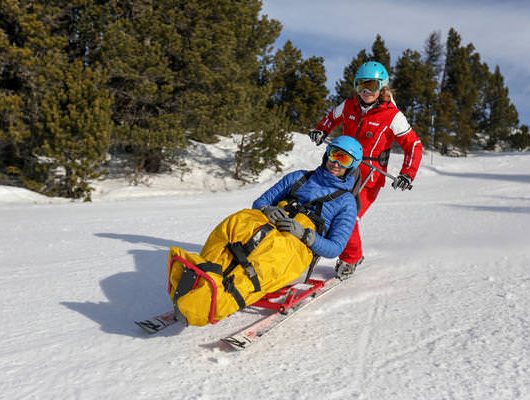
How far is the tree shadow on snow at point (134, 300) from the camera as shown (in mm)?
3322

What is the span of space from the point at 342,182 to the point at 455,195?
26.9 feet

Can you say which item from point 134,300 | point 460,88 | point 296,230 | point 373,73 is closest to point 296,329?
point 296,230

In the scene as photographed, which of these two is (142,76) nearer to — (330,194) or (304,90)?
(330,194)

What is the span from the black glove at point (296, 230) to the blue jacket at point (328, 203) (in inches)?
3.1

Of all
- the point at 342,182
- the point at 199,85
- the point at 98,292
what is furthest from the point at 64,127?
the point at 342,182

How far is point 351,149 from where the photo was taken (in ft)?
12.4

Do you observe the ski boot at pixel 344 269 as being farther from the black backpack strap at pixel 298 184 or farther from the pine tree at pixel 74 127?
the pine tree at pixel 74 127

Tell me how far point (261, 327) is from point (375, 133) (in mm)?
2448

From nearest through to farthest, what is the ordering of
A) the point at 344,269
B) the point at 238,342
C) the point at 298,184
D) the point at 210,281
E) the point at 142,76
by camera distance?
the point at 210,281 < the point at 238,342 < the point at 298,184 < the point at 344,269 < the point at 142,76

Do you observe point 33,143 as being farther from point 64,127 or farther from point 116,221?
point 116,221

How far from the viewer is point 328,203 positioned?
12.1 ft

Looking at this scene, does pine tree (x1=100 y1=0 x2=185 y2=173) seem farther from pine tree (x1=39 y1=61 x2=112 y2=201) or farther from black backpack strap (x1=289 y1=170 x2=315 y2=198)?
black backpack strap (x1=289 y1=170 x2=315 y2=198)

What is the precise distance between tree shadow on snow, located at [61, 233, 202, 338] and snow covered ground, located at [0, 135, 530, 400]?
0.05 ft

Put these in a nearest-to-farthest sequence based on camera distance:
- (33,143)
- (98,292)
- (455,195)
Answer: (98,292) < (455,195) < (33,143)
